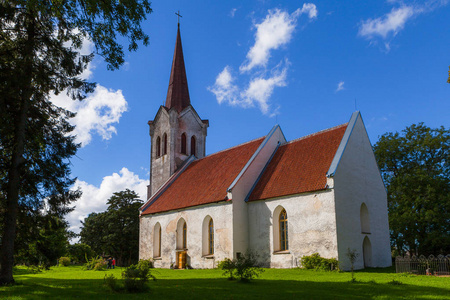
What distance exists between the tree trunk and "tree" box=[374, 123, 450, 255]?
94.8ft

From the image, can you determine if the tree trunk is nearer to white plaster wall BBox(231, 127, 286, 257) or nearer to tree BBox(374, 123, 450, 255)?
white plaster wall BBox(231, 127, 286, 257)

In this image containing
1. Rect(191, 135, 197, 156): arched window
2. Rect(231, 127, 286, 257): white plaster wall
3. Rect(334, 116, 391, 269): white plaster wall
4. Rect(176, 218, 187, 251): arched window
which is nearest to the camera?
Rect(334, 116, 391, 269): white plaster wall

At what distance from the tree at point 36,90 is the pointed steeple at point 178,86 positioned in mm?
20814

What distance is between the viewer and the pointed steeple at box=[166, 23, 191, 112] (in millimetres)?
37000

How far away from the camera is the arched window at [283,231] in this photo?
2200 centimetres

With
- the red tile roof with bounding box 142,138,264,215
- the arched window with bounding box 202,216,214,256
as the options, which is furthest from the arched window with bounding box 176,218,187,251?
the arched window with bounding box 202,216,214,256

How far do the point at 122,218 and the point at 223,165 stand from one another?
18541mm

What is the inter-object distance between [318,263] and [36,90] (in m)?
15.5

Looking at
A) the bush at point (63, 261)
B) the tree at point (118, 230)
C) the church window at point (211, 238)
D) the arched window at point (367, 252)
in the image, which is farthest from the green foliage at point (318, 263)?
the bush at point (63, 261)

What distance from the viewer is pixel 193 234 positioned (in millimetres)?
25797

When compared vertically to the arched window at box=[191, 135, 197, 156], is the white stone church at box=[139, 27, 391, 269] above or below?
below

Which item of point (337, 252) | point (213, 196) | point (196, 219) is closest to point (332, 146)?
point (337, 252)

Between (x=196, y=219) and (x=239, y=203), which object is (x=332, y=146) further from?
(x=196, y=219)

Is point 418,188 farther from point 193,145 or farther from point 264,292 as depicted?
point 264,292
